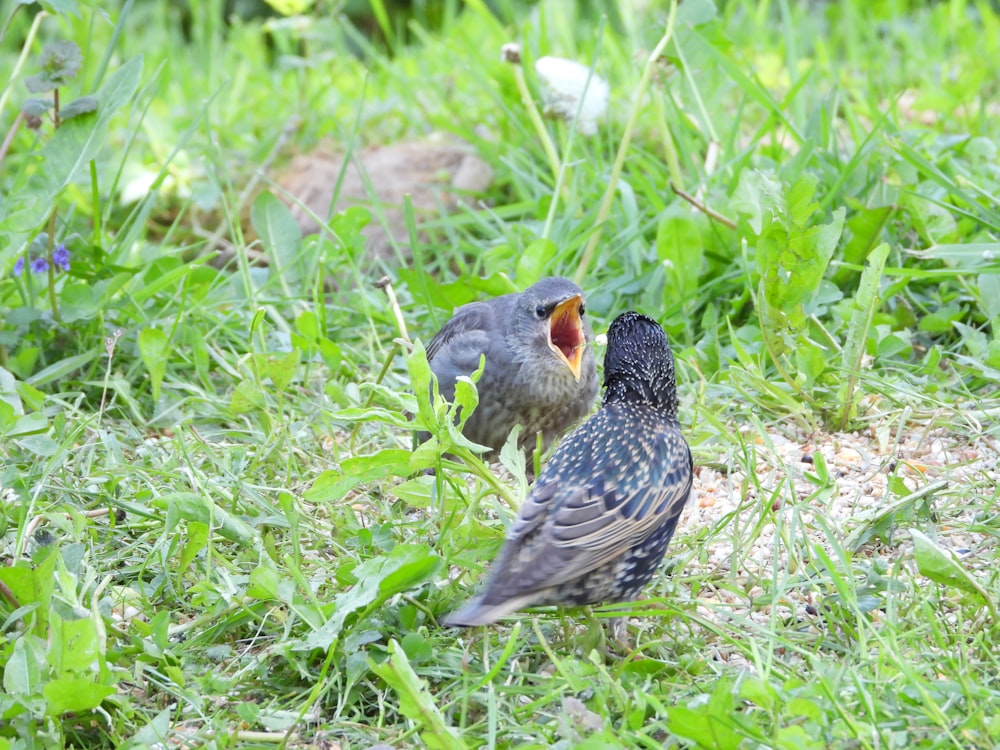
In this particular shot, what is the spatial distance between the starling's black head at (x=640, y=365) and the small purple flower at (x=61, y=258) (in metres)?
2.08

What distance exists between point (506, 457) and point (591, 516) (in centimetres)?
39

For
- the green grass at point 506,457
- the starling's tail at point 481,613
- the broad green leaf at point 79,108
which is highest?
the broad green leaf at point 79,108

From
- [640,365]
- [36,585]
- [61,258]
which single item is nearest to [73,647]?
[36,585]

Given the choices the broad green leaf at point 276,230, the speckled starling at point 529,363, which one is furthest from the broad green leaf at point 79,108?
the speckled starling at point 529,363

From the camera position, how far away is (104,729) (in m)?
2.68

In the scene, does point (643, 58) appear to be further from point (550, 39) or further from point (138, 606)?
point (138, 606)

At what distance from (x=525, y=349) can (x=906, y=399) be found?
3.95ft

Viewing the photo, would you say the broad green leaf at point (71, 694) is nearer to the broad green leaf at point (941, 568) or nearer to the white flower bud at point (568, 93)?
the broad green leaf at point (941, 568)

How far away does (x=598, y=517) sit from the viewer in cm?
289

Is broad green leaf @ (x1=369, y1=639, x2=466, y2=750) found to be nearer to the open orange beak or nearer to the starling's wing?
the starling's wing

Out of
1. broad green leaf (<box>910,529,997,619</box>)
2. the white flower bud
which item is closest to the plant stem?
the white flower bud

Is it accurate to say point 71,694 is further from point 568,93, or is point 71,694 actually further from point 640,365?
point 568,93

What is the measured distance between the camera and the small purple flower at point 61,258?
173 inches

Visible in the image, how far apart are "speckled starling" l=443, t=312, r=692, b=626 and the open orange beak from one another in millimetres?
627
